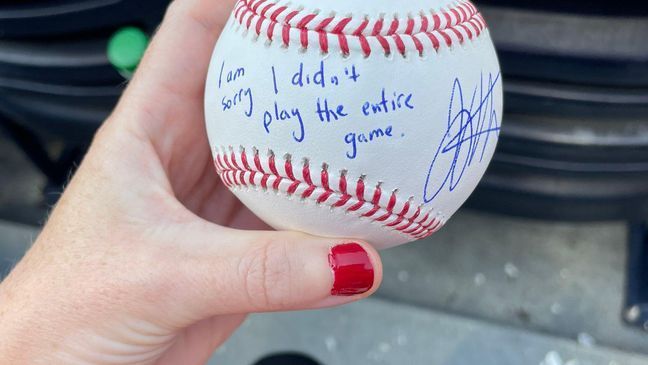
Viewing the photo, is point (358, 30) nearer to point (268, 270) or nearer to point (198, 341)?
point (268, 270)

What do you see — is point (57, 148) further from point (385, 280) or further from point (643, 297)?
point (643, 297)

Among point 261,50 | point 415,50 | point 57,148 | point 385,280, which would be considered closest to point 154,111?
point 261,50

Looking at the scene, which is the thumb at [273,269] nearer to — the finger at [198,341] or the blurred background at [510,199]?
the finger at [198,341]

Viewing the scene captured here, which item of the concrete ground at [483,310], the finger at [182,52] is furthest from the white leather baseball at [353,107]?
the concrete ground at [483,310]

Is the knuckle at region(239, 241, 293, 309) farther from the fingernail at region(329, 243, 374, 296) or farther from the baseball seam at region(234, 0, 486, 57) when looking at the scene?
the baseball seam at region(234, 0, 486, 57)
